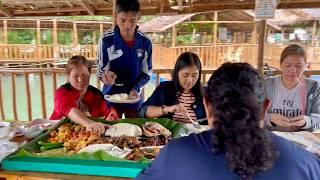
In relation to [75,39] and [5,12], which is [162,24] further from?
[5,12]

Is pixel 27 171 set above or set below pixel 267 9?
below

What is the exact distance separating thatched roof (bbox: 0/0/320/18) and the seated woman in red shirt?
213cm

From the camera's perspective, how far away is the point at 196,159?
0.84 m

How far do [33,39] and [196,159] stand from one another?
13.0m

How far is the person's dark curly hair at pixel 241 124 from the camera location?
0.81m

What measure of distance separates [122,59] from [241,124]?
185cm

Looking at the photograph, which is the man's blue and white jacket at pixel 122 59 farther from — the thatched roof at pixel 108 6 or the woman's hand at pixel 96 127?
the thatched roof at pixel 108 6

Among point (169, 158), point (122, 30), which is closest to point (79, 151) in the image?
point (169, 158)

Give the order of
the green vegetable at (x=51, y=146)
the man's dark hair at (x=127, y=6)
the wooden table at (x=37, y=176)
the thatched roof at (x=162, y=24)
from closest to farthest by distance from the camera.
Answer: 1. the wooden table at (x=37, y=176)
2. the green vegetable at (x=51, y=146)
3. the man's dark hair at (x=127, y=6)
4. the thatched roof at (x=162, y=24)

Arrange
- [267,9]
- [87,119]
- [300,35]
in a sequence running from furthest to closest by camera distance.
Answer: [300,35]
[267,9]
[87,119]

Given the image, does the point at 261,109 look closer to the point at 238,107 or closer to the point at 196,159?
the point at 238,107

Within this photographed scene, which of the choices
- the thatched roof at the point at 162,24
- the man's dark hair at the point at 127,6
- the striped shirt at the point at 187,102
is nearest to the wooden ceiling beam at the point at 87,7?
the man's dark hair at the point at 127,6

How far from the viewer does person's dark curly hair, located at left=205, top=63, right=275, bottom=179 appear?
81 cm

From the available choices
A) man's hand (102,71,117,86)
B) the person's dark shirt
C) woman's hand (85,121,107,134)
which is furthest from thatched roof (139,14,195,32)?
the person's dark shirt
